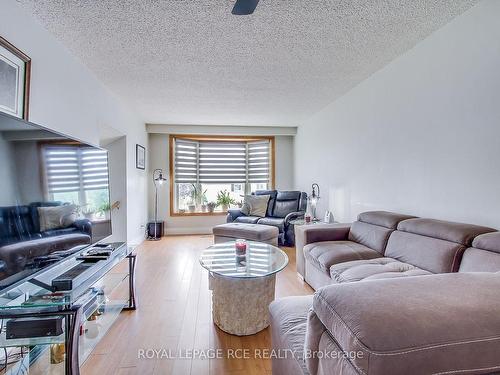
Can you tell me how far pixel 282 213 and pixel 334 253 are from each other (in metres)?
2.75

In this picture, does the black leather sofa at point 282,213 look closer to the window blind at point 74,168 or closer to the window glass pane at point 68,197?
the window blind at point 74,168

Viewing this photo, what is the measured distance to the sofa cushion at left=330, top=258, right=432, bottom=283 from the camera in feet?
5.92

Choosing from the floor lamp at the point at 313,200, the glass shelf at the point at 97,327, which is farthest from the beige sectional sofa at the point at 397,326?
the floor lamp at the point at 313,200

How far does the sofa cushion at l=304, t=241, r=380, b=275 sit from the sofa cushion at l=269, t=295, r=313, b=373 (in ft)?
3.09

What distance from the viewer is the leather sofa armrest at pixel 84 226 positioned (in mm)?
1801

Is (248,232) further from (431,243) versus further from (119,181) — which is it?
(431,243)

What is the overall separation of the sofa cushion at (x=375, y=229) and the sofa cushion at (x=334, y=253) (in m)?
0.07

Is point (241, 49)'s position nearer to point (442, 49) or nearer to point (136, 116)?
point (442, 49)

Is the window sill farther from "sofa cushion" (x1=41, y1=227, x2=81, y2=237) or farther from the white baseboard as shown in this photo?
"sofa cushion" (x1=41, y1=227, x2=81, y2=237)

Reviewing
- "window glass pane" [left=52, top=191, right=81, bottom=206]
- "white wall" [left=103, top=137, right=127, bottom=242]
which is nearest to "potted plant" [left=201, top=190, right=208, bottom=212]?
"white wall" [left=103, top=137, right=127, bottom=242]

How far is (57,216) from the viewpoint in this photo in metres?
1.59

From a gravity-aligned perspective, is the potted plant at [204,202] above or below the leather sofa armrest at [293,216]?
above

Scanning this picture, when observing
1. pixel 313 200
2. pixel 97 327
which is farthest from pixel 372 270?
pixel 313 200

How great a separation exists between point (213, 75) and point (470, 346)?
310 centimetres
